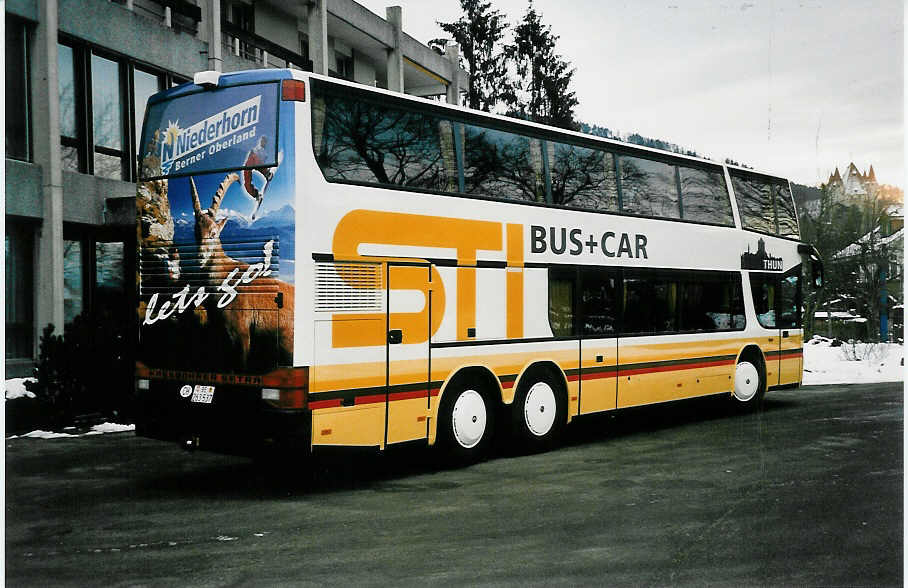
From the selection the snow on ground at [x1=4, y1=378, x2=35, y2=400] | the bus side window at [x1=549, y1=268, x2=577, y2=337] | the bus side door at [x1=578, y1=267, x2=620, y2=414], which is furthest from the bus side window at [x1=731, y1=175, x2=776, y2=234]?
the snow on ground at [x1=4, y1=378, x2=35, y2=400]

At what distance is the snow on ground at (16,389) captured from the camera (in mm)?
12344

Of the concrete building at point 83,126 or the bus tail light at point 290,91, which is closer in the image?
the bus tail light at point 290,91

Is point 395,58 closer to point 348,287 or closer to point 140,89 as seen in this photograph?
point 140,89

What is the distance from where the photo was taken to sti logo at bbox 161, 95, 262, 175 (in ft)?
28.1

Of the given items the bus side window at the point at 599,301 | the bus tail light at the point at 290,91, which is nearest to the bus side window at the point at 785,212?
the bus side window at the point at 599,301

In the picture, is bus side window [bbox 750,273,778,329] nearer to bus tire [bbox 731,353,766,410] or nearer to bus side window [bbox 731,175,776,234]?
bus tire [bbox 731,353,766,410]

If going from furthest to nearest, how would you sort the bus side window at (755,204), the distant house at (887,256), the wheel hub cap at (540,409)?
the bus side window at (755,204)
the distant house at (887,256)
the wheel hub cap at (540,409)

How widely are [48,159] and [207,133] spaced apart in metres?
6.82

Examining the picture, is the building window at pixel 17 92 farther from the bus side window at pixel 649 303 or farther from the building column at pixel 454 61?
the bus side window at pixel 649 303

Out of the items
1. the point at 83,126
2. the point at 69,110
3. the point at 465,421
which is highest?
the point at 69,110

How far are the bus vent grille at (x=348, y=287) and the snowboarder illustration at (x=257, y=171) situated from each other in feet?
2.56

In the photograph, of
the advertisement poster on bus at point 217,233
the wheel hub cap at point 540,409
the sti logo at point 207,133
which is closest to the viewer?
the advertisement poster on bus at point 217,233

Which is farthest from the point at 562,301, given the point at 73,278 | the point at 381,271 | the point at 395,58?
the point at 395,58

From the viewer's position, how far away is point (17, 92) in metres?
14.1
